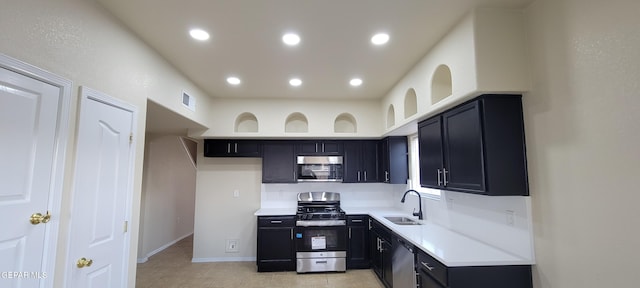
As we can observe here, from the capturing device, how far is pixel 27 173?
143 centimetres

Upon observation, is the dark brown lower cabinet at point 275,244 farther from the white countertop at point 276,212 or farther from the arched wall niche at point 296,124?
the arched wall niche at point 296,124

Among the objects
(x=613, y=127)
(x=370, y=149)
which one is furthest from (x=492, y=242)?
(x=370, y=149)

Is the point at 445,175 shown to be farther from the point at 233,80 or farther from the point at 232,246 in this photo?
the point at 232,246

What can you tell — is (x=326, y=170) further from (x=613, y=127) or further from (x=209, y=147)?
(x=613, y=127)

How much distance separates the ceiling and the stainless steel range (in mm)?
2054

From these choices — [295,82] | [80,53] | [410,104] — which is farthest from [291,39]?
[410,104]

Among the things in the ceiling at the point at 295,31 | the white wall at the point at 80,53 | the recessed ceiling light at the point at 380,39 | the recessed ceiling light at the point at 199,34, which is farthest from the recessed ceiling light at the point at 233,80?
the recessed ceiling light at the point at 380,39

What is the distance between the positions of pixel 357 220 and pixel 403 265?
1.45 metres

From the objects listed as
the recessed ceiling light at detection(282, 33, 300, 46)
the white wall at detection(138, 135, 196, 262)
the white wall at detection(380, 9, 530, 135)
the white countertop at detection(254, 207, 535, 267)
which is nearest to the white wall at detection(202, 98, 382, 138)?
the white wall at detection(138, 135, 196, 262)

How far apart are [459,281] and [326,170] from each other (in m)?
2.85

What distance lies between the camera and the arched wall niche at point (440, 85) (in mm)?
2600

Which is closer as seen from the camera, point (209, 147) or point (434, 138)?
point (434, 138)

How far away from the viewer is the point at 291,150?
179 inches

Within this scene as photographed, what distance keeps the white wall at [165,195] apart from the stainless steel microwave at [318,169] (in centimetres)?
261
